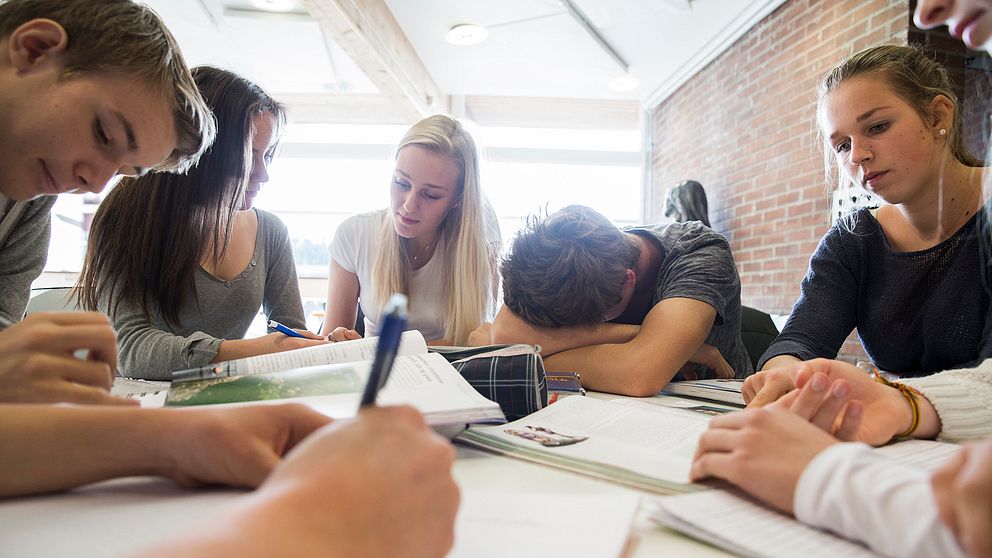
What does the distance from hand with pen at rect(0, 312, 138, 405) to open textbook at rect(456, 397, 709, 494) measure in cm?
41

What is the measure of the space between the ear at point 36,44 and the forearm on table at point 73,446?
1.81 feet

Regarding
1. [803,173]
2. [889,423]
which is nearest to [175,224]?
[889,423]

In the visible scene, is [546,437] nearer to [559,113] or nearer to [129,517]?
[129,517]

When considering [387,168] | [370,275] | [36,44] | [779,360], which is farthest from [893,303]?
[387,168]

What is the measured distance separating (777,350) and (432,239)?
1.16 meters

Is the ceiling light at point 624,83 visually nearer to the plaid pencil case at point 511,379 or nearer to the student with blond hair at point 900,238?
the student with blond hair at point 900,238

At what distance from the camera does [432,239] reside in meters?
2.06

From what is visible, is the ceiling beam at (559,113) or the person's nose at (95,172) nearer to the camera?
the person's nose at (95,172)

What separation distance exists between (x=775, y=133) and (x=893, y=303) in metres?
3.28

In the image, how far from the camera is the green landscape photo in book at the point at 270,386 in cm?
76

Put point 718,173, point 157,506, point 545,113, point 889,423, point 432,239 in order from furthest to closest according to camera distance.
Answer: point 545,113 → point 718,173 → point 432,239 → point 889,423 → point 157,506

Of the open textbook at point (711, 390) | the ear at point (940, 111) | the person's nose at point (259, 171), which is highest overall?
the ear at point (940, 111)

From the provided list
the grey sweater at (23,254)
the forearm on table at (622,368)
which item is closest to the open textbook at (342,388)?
the forearm on table at (622,368)

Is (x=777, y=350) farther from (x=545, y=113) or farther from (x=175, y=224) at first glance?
(x=545, y=113)
